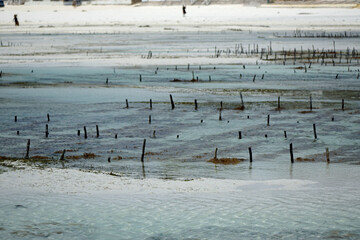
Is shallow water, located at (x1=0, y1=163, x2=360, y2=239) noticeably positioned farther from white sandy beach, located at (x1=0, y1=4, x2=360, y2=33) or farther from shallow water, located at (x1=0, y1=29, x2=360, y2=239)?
white sandy beach, located at (x1=0, y1=4, x2=360, y2=33)

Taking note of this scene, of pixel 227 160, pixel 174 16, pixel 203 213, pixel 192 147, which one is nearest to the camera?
pixel 203 213

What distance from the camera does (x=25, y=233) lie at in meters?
9.30

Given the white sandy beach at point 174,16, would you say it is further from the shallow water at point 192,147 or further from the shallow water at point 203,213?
the shallow water at point 203,213

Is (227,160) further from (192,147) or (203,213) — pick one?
(203,213)

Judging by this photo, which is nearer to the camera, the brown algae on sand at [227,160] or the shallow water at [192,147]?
the shallow water at [192,147]

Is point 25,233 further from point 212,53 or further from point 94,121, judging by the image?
point 212,53

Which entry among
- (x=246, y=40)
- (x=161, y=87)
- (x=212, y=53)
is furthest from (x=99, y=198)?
(x=246, y=40)

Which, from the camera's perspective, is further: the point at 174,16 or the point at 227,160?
the point at 174,16

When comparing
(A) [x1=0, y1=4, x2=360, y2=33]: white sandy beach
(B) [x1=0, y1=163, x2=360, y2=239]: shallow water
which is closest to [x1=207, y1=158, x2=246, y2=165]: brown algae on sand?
(B) [x1=0, y1=163, x2=360, y2=239]: shallow water

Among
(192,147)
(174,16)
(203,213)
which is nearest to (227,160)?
(192,147)

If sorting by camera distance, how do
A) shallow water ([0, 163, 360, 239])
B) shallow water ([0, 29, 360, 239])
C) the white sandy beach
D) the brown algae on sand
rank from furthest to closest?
the white sandy beach
the brown algae on sand
shallow water ([0, 29, 360, 239])
shallow water ([0, 163, 360, 239])

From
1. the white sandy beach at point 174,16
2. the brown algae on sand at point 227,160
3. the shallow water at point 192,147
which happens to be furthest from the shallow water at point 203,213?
the white sandy beach at point 174,16

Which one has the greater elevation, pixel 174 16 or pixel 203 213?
pixel 203 213

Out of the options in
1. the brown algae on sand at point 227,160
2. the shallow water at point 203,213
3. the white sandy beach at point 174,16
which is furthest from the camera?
the white sandy beach at point 174,16
